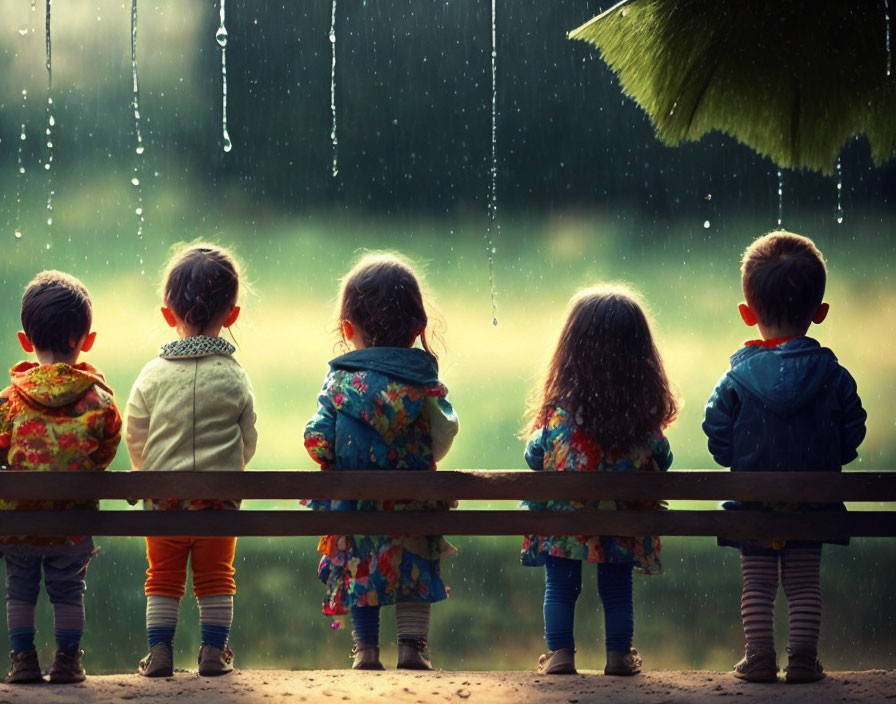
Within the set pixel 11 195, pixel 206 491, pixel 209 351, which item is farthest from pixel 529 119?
pixel 206 491

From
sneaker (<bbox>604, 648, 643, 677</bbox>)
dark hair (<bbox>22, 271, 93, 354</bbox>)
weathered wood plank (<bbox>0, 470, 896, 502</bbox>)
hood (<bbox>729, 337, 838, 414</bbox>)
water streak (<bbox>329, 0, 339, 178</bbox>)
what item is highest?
water streak (<bbox>329, 0, 339, 178</bbox>)

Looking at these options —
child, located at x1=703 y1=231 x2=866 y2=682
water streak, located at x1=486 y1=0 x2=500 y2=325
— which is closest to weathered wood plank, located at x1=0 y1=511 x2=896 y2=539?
child, located at x1=703 y1=231 x2=866 y2=682

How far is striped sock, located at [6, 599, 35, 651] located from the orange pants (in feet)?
1.35

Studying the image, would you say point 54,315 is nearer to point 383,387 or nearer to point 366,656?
point 383,387

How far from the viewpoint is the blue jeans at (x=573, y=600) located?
17.3ft

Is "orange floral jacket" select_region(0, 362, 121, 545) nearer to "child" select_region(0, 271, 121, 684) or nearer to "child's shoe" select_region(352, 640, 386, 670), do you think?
"child" select_region(0, 271, 121, 684)

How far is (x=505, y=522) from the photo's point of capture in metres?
4.92

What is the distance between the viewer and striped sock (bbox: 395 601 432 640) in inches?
Answer: 208

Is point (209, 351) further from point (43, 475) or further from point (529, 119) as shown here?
point (529, 119)

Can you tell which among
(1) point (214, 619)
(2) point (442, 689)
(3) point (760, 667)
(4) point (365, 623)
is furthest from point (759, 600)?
(1) point (214, 619)

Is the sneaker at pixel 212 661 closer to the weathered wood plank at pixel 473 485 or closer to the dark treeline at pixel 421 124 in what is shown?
the weathered wood plank at pixel 473 485

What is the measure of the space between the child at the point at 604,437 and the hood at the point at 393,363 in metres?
0.46

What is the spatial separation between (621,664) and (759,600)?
539 mm

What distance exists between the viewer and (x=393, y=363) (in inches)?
209
